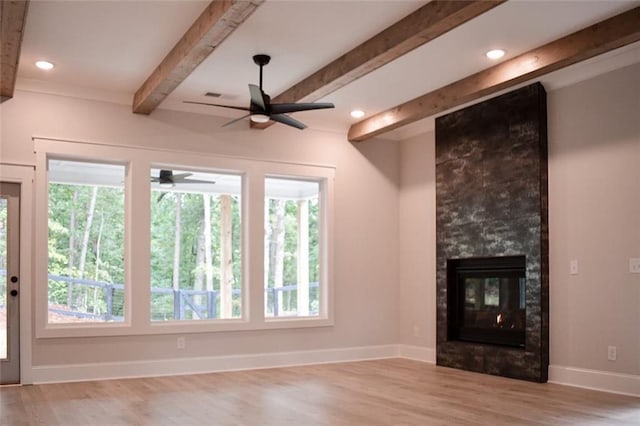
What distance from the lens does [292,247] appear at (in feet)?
25.6

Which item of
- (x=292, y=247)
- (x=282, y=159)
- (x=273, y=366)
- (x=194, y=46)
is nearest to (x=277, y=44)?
(x=194, y=46)

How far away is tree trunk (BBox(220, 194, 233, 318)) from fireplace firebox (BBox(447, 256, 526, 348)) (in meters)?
2.57

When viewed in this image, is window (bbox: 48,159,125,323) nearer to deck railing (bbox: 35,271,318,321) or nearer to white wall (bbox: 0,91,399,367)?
deck railing (bbox: 35,271,318,321)

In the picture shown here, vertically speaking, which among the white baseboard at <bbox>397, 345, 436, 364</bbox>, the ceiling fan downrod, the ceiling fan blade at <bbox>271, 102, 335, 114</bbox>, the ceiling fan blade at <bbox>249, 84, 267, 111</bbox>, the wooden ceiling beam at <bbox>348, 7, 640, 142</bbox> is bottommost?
the white baseboard at <bbox>397, 345, 436, 364</bbox>

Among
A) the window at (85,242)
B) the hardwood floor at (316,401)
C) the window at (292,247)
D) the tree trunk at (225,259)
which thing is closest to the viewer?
the hardwood floor at (316,401)

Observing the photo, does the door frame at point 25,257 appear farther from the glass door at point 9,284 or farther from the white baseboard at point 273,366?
the white baseboard at point 273,366

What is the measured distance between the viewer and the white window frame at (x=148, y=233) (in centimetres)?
614

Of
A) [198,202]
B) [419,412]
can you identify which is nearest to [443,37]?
[419,412]

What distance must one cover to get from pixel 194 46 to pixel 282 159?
2.87m

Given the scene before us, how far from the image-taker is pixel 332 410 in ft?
15.7

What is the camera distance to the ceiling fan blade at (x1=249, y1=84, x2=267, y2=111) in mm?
5250

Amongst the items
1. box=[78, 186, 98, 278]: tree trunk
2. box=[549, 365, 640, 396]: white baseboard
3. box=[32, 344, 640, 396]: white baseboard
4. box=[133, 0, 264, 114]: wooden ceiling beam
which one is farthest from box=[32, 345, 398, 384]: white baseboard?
box=[133, 0, 264, 114]: wooden ceiling beam

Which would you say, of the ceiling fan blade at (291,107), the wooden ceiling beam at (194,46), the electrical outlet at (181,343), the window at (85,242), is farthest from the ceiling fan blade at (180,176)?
the ceiling fan blade at (291,107)

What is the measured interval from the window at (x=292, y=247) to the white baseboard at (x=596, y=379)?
300cm
